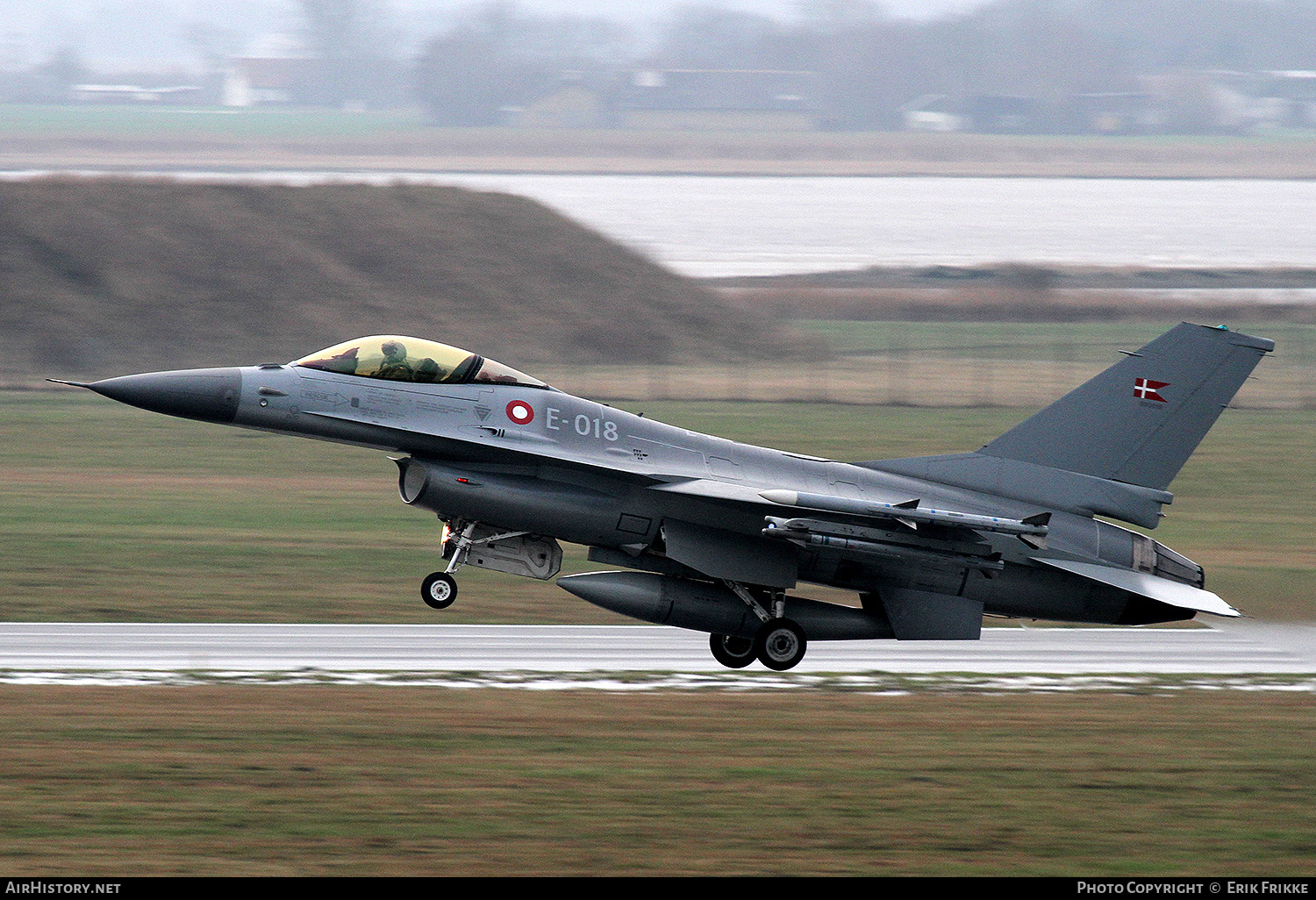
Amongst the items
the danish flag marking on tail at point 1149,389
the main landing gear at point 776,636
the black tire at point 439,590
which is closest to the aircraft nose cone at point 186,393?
the black tire at point 439,590

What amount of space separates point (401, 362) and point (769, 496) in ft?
15.7

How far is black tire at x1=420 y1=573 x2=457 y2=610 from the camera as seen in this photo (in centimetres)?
1819

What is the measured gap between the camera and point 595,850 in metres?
12.6

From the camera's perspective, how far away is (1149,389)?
19.7 m

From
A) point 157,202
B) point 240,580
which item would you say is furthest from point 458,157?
point 240,580

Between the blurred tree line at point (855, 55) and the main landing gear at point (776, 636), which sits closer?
the main landing gear at point (776, 636)

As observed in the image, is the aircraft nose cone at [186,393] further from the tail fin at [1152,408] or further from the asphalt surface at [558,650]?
the tail fin at [1152,408]

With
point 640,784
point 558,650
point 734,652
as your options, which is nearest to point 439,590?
point 558,650

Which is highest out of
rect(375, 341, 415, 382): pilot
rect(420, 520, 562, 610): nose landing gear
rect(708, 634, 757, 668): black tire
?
rect(375, 341, 415, 382): pilot

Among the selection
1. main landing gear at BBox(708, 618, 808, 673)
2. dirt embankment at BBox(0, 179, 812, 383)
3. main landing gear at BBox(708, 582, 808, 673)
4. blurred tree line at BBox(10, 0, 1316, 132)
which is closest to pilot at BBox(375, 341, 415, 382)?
main landing gear at BBox(708, 582, 808, 673)

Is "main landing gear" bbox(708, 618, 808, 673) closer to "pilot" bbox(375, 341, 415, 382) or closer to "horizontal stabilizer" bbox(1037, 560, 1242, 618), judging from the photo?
"horizontal stabilizer" bbox(1037, 560, 1242, 618)

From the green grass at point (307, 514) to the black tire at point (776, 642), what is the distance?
470 cm

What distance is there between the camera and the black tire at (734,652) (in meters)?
20.3

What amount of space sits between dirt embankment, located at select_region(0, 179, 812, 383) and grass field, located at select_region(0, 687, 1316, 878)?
117 feet
